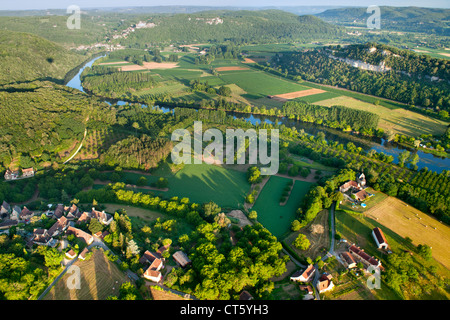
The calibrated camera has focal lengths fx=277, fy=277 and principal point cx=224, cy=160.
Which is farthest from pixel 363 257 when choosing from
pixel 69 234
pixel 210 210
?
pixel 69 234

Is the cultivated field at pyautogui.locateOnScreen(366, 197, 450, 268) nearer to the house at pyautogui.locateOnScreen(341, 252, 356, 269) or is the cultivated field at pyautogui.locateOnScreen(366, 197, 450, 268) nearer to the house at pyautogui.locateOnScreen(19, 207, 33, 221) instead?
the house at pyautogui.locateOnScreen(341, 252, 356, 269)

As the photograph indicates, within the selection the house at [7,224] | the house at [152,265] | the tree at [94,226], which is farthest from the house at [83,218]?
the house at [152,265]

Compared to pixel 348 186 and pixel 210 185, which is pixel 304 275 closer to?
pixel 348 186

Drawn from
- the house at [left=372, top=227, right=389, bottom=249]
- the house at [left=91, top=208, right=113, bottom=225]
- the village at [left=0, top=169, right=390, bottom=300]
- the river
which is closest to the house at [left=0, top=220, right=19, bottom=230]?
the village at [left=0, top=169, right=390, bottom=300]

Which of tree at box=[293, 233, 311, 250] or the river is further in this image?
the river

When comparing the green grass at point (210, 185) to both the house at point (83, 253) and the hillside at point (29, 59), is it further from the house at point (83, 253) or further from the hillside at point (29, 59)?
the hillside at point (29, 59)

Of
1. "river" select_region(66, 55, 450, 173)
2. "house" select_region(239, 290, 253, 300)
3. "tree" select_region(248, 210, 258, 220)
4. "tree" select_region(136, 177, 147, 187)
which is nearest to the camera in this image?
"house" select_region(239, 290, 253, 300)
